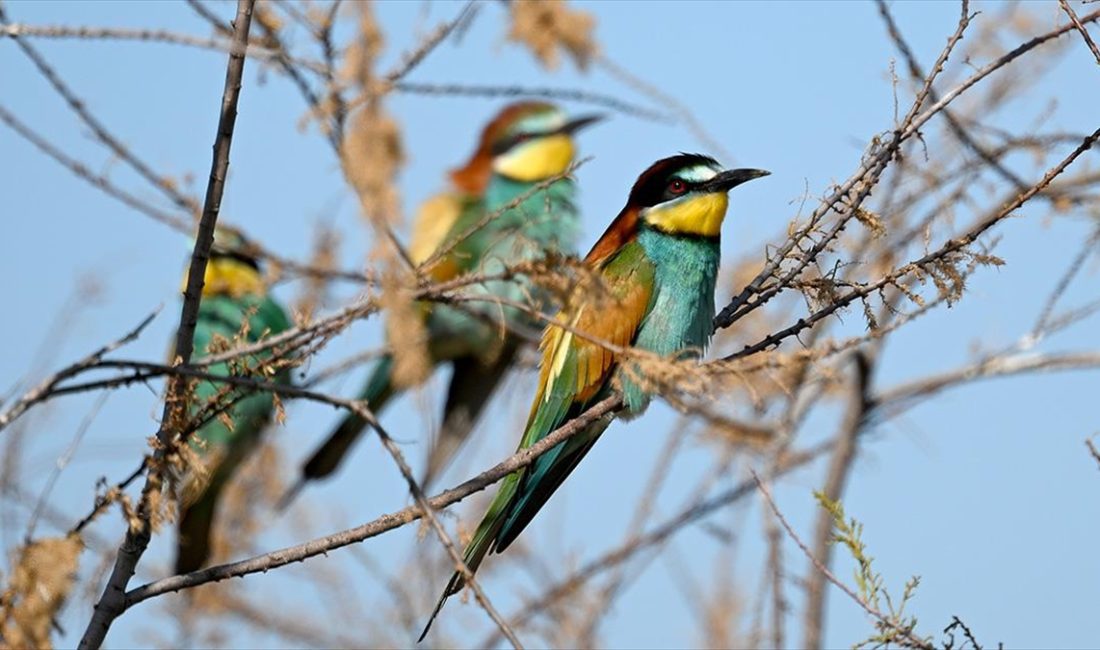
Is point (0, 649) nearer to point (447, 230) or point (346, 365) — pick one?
point (346, 365)

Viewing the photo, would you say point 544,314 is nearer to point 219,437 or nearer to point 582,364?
point 582,364

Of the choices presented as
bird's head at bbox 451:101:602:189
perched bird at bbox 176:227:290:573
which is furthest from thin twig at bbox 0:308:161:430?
bird's head at bbox 451:101:602:189

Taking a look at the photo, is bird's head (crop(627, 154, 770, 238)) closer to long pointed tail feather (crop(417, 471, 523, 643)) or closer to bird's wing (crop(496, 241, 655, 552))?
bird's wing (crop(496, 241, 655, 552))

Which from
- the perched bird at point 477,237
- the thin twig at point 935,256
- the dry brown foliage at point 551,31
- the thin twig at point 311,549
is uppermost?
the perched bird at point 477,237

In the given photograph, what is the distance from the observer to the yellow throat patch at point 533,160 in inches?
242

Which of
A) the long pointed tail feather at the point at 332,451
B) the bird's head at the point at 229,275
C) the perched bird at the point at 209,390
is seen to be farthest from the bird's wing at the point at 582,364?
the bird's head at the point at 229,275

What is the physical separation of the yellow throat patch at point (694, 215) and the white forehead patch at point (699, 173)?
0.03 m

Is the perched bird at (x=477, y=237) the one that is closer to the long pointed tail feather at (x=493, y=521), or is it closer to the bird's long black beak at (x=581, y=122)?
the bird's long black beak at (x=581, y=122)

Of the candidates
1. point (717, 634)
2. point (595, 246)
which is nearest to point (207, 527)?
point (717, 634)

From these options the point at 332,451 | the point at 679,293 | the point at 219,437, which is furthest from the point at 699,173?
the point at 219,437

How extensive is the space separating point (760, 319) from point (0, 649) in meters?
2.82

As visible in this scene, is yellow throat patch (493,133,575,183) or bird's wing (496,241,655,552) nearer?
bird's wing (496,241,655,552)

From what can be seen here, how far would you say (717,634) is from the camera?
3945 millimetres

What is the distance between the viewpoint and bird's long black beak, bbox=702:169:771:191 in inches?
114
